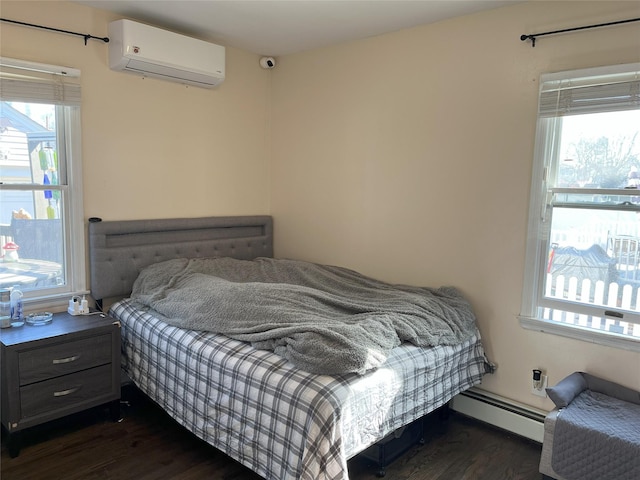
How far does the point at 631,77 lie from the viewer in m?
2.27

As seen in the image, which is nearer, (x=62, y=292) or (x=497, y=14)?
(x=497, y=14)

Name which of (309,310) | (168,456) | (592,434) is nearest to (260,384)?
(309,310)

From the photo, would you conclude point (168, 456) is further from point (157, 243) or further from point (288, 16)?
point (288, 16)

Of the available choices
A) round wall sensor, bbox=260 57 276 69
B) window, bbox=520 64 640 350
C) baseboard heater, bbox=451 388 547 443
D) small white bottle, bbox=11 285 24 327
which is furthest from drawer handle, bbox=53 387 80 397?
round wall sensor, bbox=260 57 276 69

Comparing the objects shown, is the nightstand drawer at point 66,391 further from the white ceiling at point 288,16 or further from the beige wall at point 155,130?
the white ceiling at point 288,16

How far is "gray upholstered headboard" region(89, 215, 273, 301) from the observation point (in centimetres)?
296

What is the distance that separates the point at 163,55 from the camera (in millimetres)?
2977

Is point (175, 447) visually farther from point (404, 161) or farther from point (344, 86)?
point (344, 86)

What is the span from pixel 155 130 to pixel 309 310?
1741 millimetres

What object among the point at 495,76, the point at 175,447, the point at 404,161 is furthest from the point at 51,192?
the point at 495,76

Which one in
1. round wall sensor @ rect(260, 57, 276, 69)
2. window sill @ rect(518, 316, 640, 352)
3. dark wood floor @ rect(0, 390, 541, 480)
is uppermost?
round wall sensor @ rect(260, 57, 276, 69)

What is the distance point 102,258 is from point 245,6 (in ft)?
5.79

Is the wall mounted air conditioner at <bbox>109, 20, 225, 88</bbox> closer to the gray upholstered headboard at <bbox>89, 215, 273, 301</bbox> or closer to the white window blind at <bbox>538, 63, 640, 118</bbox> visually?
the gray upholstered headboard at <bbox>89, 215, 273, 301</bbox>

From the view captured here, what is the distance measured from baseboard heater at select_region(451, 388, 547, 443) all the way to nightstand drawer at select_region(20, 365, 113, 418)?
6.89 feet
